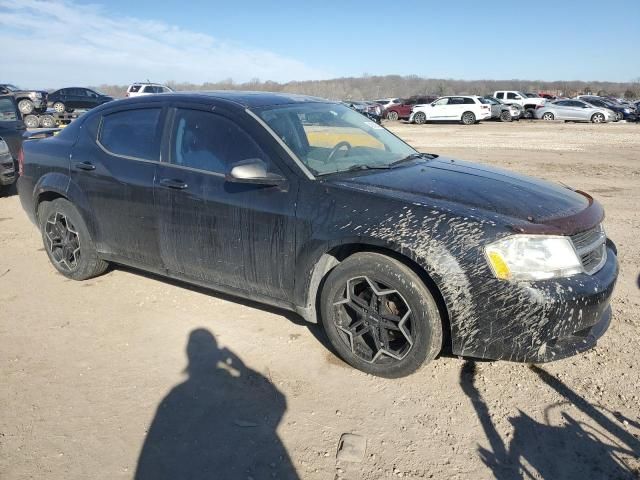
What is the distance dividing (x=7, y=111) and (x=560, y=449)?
1163cm

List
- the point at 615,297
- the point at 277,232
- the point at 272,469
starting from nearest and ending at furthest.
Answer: the point at 272,469 < the point at 277,232 < the point at 615,297

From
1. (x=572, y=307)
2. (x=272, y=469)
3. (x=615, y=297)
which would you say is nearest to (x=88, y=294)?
(x=272, y=469)

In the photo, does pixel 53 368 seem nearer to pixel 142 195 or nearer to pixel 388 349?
pixel 142 195

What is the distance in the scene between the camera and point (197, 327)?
12.8ft

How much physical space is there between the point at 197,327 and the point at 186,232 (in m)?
0.73

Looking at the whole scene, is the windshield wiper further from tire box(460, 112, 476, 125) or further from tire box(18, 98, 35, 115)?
tire box(460, 112, 476, 125)

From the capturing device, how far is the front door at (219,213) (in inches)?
134

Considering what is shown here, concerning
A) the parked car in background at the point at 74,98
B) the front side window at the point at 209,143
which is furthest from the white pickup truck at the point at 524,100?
the front side window at the point at 209,143

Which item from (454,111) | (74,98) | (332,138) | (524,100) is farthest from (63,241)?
(524,100)

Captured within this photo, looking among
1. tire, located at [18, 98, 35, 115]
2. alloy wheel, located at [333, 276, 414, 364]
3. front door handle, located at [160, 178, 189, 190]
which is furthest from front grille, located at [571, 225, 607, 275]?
tire, located at [18, 98, 35, 115]

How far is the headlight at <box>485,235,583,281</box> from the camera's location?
275 centimetres

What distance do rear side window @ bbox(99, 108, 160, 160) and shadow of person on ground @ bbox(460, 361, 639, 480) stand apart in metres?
3.04

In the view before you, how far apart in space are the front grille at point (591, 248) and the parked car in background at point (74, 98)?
96.5ft

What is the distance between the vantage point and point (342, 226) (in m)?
3.11
